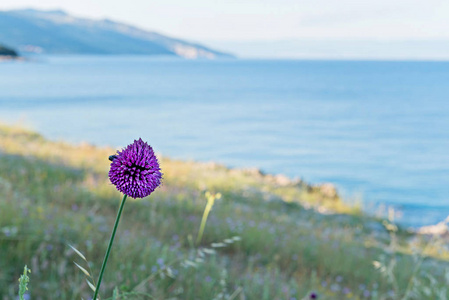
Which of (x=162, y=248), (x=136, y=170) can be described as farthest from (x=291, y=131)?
(x=136, y=170)

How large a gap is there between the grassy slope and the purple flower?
47cm

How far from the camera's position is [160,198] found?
7.62 m

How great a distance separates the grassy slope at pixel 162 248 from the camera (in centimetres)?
347

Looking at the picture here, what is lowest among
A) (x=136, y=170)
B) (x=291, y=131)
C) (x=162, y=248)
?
(x=162, y=248)

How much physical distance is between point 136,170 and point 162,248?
3.63 metres

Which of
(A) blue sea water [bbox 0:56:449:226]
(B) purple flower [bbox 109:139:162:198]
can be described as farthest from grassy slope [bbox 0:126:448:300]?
(A) blue sea water [bbox 0:56:449:226]

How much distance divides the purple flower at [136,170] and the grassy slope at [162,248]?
0.47m

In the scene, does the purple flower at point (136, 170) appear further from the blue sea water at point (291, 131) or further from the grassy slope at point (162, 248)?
the blue sea water at point (291, 131)

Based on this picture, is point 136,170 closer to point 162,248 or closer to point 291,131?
point 162,248

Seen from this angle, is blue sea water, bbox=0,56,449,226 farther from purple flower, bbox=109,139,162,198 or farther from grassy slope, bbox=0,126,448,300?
purple flower, bbox=109,139,162,198

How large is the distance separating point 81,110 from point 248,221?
5065 centimetres

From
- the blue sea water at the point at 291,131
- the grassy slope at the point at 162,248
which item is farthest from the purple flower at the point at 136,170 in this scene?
the blue sea water at the point at 291,131

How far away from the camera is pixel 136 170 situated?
1.17 metres

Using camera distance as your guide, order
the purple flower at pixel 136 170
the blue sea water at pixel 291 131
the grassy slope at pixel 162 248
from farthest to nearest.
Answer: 1. the blue sea water at pixel 291 131
2. the grassy slope at pixel 162 248
3. the purple flower at pixel 136 170
